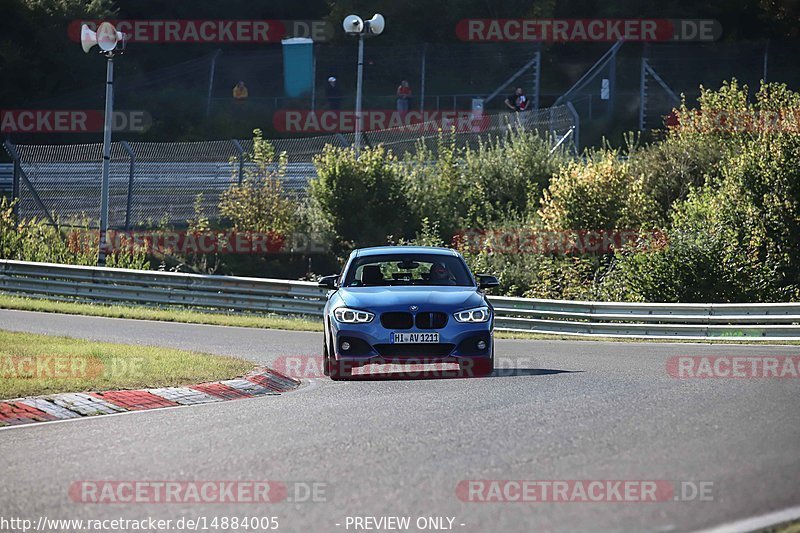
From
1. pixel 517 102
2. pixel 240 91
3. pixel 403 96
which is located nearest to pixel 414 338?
pixel 517 102

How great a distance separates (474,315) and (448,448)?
18.0ft

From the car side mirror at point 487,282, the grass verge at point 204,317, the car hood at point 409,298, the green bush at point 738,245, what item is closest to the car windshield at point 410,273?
the car side mirror at point 487,282

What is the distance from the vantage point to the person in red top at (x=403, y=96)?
4600 centimetres

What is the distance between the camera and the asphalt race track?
24.4 feet

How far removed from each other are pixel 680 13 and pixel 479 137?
22161 mm

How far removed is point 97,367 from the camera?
14.9m

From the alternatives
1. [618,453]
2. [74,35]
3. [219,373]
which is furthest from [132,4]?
[618,453]

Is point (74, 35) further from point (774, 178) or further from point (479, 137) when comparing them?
point (774, 178)

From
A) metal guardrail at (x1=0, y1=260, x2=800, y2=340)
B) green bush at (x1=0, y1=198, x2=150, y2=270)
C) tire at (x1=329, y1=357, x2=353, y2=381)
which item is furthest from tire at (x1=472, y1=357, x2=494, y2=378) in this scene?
green bush at (x1=0, y1=198, x2=150, y2=270)

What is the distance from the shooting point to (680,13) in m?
60.0

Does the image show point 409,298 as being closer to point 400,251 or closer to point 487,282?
point 487,282

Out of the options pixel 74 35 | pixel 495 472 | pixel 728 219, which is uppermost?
pixel 74 35

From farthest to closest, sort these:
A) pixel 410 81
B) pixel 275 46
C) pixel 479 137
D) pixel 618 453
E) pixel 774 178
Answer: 1. pixel 275 46
2. pixel 410 81
3. pixel 479 137
4. pixel 774 178
5. pixel 618 453

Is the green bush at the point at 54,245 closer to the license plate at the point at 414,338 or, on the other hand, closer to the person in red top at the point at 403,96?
the person in red top at the point at 403,96
